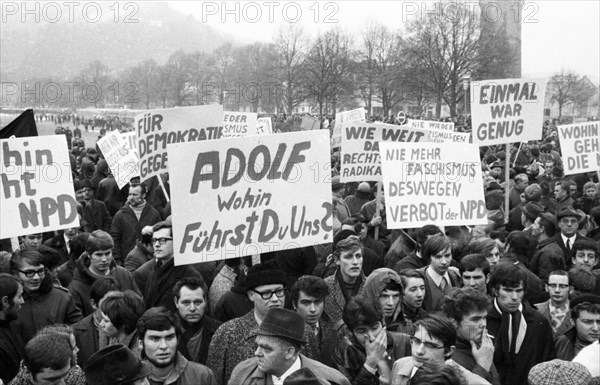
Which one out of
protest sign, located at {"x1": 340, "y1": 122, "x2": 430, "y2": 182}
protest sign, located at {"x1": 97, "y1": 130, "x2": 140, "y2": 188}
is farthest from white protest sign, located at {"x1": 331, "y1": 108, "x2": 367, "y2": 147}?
protest sign, located at {"x1": 340, "y1": 122, "x2": 430, "y2": 182}

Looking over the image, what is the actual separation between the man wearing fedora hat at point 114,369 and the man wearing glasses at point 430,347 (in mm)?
1440

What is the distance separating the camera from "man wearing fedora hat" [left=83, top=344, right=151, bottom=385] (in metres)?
4.30

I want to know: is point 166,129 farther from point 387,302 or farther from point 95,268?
point 387,302

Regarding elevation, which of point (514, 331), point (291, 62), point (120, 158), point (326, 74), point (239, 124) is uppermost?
point (291, 62)

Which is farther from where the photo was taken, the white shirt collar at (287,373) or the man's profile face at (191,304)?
the man's profile face at (191,304)

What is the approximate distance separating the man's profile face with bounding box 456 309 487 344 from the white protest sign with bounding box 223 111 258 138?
1042 centimetres

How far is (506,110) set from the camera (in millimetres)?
11523

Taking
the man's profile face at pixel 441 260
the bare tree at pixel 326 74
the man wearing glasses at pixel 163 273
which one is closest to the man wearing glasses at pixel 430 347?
the man's profile face at pixel 441 260

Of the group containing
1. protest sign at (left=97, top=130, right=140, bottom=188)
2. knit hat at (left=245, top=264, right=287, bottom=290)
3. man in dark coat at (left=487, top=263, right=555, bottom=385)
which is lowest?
man in dark coat at (left=487, top=263, right=555, bottom=385)

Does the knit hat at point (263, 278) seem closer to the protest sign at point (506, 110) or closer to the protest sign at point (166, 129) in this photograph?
the protest sign at point (166, 129)

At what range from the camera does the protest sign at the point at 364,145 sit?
1052cm

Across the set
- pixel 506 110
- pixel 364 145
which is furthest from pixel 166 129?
pixel 506 110

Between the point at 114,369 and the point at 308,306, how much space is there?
173 cm

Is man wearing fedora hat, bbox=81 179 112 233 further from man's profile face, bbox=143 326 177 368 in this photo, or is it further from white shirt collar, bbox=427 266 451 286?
man's profile face, bbox=143 326 177 368
